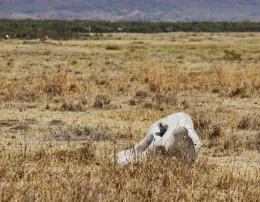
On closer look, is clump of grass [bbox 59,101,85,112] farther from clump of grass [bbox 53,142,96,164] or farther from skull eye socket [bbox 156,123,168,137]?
skull eye socket [bbox 156,123,168,137]

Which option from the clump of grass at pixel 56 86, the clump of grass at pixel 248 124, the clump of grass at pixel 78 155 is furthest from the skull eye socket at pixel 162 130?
the clump of grass at pixel 56 86

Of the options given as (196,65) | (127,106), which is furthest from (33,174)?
(196,65)

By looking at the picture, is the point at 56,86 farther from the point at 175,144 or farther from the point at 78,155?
the point at 175,144

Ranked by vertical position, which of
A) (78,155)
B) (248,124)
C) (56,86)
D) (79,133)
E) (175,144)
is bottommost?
(56,86)

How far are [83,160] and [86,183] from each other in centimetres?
226

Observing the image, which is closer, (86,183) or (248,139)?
(86,183)

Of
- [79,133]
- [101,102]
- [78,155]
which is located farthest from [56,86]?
[78,155]

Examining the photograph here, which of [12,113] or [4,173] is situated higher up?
[4,173]

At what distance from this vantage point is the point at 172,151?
10086 millimetres

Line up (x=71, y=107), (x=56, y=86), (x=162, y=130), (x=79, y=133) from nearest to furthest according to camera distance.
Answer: (x=162, y=130) → (x=79, y=133) → (x=71, y=107) → (x=56, y=86)

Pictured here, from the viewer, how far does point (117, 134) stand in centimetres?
1392

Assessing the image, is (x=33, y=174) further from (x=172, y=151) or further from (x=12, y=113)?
(x=12, y=113)

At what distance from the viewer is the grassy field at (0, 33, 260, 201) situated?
8438 millimetres

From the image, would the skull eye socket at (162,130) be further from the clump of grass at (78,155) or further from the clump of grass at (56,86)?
the clump of grass at (56,86)
